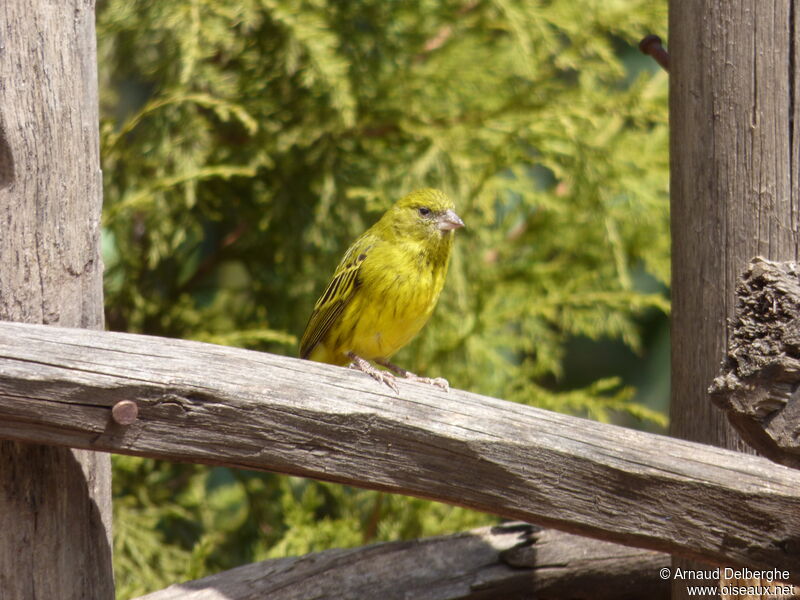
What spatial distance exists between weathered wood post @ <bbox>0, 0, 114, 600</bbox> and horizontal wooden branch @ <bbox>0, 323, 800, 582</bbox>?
20cm

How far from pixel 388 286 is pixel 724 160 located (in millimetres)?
1369

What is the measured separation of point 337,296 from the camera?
11.3ft

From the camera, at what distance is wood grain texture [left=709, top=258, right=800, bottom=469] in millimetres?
2035

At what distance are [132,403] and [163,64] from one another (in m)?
2.52

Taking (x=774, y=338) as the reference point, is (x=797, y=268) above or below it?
above

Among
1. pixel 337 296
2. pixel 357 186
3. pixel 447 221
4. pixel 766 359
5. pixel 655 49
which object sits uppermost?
pixel 655 49

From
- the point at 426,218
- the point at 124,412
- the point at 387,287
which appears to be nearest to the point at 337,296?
the point at 387,287

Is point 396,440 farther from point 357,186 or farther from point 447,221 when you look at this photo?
point 357,186

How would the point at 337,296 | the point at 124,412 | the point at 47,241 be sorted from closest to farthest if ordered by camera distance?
the point at 124,412
the point at 47,241
the point at 337,296

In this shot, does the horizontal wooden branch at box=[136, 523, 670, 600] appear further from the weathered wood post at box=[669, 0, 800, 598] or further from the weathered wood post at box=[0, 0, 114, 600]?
the weathered wood post at box=[669, 0, 800, 598]

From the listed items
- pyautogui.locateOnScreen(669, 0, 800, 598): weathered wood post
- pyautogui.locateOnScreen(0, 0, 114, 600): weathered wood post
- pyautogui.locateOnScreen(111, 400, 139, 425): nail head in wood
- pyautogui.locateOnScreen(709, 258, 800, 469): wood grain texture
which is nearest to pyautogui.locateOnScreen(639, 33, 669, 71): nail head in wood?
pyautogui.locateOnScreen(669, 0, 800, 598): weathered wood post

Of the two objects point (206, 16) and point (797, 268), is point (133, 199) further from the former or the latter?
point (797, 268)

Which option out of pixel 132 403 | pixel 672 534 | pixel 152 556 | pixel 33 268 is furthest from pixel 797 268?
pixel 152 556

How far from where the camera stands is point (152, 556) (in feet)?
13.4
